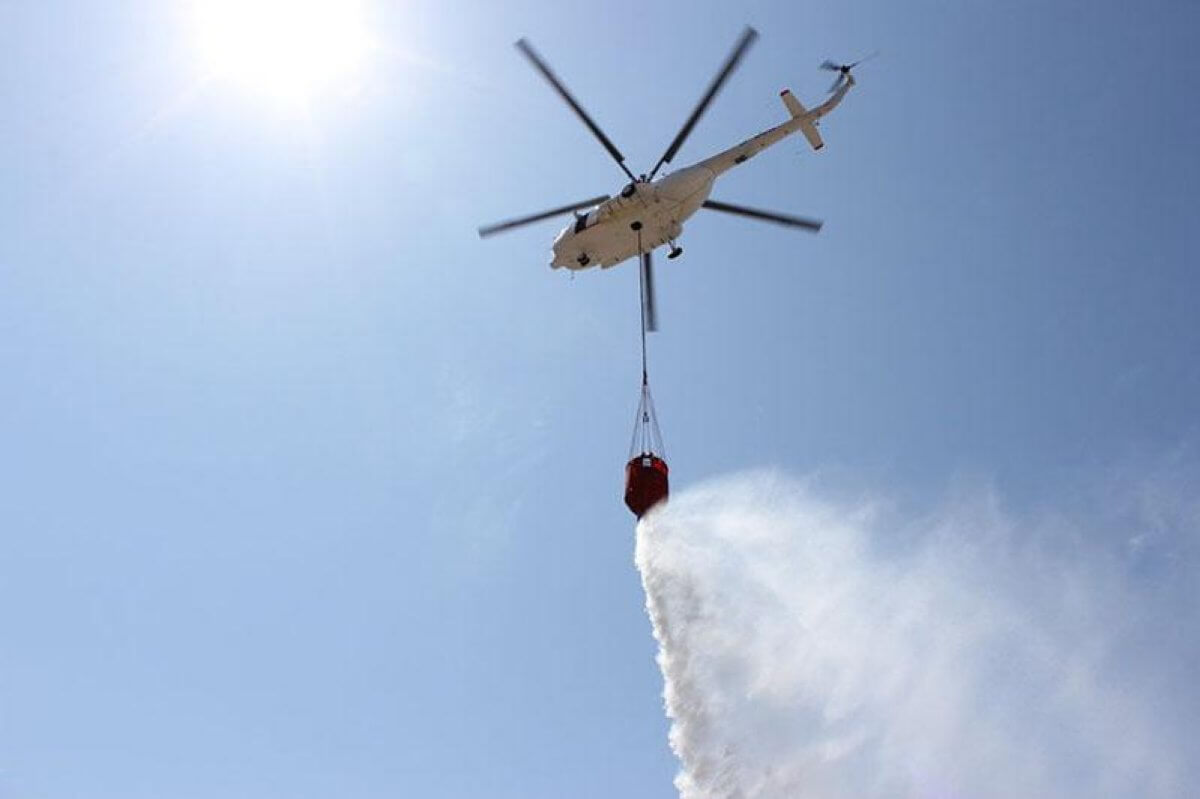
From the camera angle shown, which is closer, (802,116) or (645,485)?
(645,485)

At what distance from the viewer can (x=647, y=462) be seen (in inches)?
1367

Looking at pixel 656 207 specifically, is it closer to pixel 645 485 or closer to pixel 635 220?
pixel 635 220

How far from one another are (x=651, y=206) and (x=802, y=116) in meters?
6.59

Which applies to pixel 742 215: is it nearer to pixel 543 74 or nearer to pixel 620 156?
pixel 620 156

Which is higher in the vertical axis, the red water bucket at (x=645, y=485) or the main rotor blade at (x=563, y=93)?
the main rotor blade at (x=563, y=93)

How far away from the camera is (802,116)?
136 feet

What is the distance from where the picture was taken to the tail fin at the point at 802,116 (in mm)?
41344

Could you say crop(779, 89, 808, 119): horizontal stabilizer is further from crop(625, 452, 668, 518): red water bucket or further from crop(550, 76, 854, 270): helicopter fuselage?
crop(625, 452, 668, 518): red water bucket

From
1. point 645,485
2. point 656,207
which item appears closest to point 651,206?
point 656,207

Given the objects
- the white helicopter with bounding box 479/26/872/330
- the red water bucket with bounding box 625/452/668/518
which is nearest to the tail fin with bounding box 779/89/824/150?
the white helicopter with bounding box 479/26/872/330

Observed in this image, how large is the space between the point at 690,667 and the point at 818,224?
1635 cm

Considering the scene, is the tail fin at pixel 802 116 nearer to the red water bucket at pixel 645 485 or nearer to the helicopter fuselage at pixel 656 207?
the helicopter fuselage at pixel 656 207

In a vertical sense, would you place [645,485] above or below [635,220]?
below

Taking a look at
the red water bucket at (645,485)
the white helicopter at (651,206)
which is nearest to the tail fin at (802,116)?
the white helicopter at (651,206)
